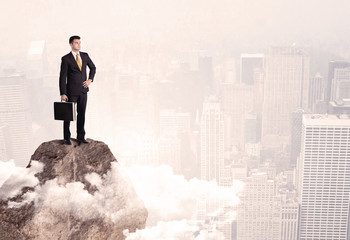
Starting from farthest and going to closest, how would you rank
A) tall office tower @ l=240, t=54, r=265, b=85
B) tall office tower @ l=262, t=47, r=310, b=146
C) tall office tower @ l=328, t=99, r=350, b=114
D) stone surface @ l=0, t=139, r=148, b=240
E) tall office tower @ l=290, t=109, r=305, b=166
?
tall office tower @ l=240, t=54, r=265, b=85 → tall office tower @ l=262, t=47, r=310, b=146 → tall office tower @ l=290, t=109, r=305, b=166 → tall office tower @ l=328, t=99, r=350, b=114 → stone surface @ l=0, t=139, r=148, b=240

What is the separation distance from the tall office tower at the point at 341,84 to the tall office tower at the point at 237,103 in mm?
17823

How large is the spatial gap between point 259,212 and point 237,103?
1323 inches

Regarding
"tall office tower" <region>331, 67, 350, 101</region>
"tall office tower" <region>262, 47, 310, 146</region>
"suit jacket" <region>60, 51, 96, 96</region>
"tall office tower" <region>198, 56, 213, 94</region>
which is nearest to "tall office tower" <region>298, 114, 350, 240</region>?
"tall office tower" <region>331, 67, 350, 101</region>

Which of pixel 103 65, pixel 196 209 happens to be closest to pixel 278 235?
pixel 196 209

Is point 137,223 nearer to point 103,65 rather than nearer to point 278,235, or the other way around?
point 278,235

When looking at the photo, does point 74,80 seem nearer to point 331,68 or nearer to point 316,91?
point 331,68

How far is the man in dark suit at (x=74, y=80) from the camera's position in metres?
5.28

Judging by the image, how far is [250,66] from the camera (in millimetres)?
88875

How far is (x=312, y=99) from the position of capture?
81.8m

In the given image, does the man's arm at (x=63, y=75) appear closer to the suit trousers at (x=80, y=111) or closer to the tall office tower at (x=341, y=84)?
Answer: the suit trousers at (x=80, y=111)

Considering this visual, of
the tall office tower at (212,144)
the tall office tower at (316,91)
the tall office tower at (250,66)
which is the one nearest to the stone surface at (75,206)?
the tall office tower at (212,144)

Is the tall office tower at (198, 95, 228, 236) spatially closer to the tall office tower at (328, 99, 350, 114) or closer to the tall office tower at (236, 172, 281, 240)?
the tall office tower at (236, 172, 281, 240)

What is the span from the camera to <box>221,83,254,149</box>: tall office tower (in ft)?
263

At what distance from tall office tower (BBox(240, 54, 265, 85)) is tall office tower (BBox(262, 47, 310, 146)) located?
75.6 inches
